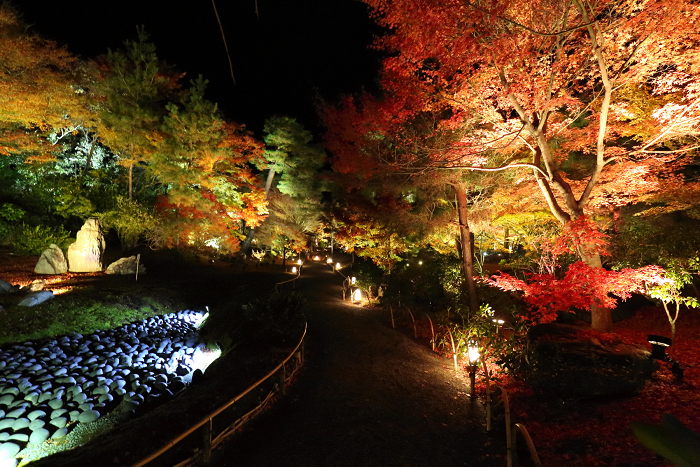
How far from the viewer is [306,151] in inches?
1038

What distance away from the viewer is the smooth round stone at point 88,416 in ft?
20.0

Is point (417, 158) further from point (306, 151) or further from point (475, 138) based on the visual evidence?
point (306, 151)

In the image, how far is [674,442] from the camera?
89 cm

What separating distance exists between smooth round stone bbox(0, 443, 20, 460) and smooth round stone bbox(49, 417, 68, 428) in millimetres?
790

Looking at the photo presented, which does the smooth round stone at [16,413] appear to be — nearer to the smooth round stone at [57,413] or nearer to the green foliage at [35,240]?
the smooth round stone at [57,413]

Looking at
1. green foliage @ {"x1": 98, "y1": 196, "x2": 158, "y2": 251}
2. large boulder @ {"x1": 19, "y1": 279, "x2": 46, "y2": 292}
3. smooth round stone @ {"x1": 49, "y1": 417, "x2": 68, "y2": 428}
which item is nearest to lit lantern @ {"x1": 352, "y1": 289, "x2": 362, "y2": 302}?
smooth round stone @ {"x1": 49, "y1": 417, "x2": 68, "y2": 428}

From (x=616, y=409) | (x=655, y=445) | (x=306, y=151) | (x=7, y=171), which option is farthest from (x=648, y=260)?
(x=7, y=171)

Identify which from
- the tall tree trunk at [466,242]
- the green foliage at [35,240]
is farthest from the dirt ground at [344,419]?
the green foliage at [35,240]

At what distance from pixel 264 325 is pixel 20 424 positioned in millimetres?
4607

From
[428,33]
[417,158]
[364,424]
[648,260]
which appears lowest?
[364,424]

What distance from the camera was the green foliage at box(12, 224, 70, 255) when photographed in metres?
15.0

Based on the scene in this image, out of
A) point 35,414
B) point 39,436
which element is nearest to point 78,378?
point 35,414

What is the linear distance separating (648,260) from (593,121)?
436 cm

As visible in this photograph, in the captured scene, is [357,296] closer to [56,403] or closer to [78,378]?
[78,378]
